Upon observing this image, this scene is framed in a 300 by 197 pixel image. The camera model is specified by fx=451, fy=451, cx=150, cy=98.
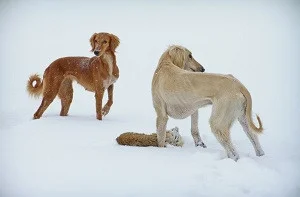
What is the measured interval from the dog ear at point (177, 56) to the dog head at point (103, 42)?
1.27 metres

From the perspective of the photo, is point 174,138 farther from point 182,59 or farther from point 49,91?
point 49,91

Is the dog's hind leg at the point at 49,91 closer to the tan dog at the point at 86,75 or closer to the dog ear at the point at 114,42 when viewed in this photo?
the tan dog at the point at 86,75

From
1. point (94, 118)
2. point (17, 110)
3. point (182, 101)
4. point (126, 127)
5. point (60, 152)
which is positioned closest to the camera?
point (60, 152)

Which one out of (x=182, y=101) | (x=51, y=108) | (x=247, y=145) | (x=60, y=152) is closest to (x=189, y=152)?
(x=182, y=101)

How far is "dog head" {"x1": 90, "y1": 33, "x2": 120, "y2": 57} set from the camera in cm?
664

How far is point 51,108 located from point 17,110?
1.90 ft

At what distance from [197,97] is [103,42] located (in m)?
2.27

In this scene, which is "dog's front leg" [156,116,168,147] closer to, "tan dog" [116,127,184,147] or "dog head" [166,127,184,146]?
"tan dog" [116,127,184,147]

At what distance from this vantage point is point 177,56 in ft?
18.9

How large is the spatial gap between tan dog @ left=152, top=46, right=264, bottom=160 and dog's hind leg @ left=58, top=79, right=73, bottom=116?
81.1 inches

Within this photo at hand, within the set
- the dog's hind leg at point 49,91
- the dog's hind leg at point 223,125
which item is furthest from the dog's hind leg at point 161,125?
the dog's hind leg at point 49,91

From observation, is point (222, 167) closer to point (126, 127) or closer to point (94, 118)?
point (126, 127)

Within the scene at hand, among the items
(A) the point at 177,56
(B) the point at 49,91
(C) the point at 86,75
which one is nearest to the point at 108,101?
(C) the point at 86,75

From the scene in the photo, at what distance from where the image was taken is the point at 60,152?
16.0ft
